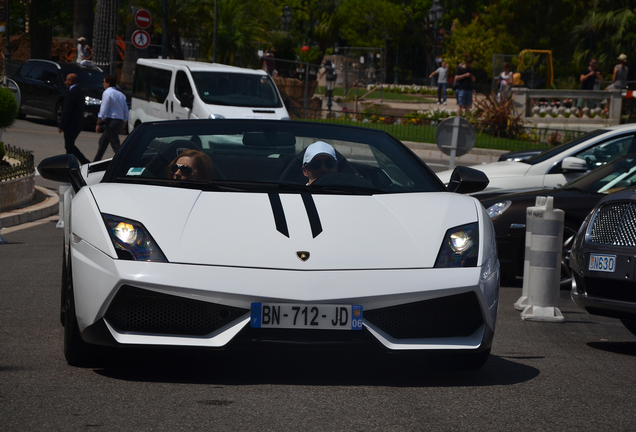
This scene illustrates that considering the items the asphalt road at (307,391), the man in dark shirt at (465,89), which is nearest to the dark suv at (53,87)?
the man in dark shirt at (465,89)

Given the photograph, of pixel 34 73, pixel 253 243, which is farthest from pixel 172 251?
pixel 34 73

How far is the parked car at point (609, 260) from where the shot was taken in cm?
604

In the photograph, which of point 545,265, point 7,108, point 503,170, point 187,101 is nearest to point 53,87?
point 187,101

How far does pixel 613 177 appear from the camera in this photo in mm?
9344

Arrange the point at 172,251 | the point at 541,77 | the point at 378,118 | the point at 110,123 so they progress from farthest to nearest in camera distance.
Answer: the point at 541,77
the point at 378,118
the point at 110,123
the point at 172,251

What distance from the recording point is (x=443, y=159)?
24469 mm

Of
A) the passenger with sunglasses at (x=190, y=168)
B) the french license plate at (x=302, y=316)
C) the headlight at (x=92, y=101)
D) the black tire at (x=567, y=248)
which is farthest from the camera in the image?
the headlight at (x=92, y=101)

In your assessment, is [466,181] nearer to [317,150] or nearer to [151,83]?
[317,150]

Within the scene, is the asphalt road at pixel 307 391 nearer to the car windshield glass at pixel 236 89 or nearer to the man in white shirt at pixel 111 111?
the man in white shirt at pixel 111 111

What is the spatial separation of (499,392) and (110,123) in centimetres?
1463

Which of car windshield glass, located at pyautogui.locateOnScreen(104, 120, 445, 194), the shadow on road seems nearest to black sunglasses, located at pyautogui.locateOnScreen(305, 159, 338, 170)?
car windshield glass, located at pyautogui.locateOnScreen(104, 120, 445, 194)

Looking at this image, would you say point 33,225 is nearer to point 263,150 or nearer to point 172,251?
point 263,150

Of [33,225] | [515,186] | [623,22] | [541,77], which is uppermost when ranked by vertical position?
[623,22]

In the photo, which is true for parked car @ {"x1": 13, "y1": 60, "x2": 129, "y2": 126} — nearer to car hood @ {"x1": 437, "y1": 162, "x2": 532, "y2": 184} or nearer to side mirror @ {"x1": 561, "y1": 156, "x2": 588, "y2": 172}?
car hood @ {"x1": 437, "y1": 162, "x2": 532, "y2": 184}
